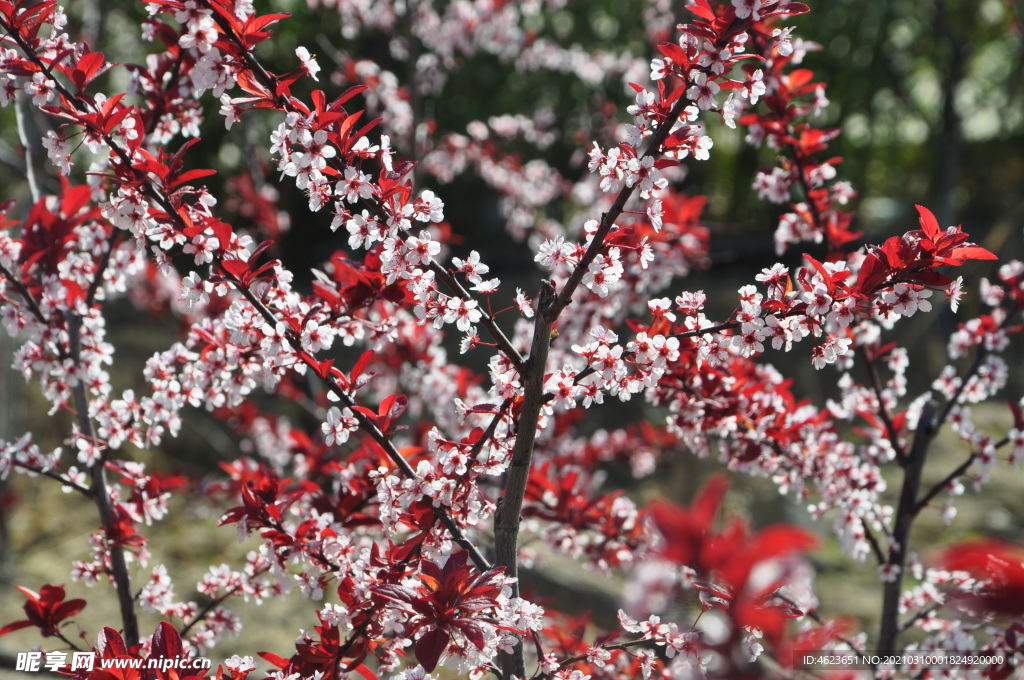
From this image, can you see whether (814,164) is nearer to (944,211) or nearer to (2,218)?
(2,218)

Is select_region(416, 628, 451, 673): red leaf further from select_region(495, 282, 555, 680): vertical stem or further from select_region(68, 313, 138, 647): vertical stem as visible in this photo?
select_region(68, 313, 138, 647): vertical stem

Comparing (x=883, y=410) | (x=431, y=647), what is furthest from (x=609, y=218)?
(x=883, y=410)

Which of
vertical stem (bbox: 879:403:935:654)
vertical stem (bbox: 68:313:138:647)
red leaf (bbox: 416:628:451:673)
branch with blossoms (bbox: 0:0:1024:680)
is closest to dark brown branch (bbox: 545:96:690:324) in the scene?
branch with blossoms (bbox: 0:0:1024:680)

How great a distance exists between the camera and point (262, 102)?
1.22m

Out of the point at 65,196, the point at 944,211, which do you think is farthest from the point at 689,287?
the point at 65,196

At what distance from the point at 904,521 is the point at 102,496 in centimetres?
202

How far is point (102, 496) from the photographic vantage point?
173cm

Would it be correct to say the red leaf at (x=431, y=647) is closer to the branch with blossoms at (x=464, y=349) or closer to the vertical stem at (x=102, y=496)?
the branch with blossoms at (x=464, y=349)

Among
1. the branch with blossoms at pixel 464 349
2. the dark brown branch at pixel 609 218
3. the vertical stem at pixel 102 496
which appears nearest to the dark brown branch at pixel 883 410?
the branch with blossoms at pixel 464 349

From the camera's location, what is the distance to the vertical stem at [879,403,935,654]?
6.50 ft

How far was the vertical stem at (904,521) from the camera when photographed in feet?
6.50

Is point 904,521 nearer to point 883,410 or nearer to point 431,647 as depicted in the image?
point 883,410

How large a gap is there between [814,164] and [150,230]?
1.54m

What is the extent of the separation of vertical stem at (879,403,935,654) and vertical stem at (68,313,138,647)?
6.20 ft
